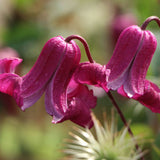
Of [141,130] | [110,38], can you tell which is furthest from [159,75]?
[110,38]

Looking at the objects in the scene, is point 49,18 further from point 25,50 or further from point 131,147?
point 131,147

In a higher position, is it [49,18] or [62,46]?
[62,46]

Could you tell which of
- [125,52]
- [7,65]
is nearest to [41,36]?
[7,65]

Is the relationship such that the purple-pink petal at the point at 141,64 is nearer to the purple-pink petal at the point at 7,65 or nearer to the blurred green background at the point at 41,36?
the purple-pink petal at the point at 7,65

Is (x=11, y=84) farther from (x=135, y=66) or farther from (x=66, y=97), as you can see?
(x=135, y=66)

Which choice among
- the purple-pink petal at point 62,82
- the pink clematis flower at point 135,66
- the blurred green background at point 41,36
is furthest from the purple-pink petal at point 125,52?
the blurred green background at point 41,36
